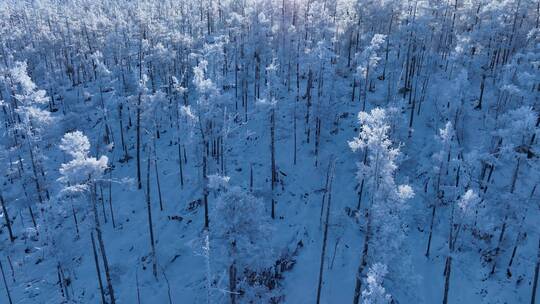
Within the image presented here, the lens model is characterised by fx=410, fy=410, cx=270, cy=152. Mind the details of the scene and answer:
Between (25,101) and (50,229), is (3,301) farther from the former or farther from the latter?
(25,101)

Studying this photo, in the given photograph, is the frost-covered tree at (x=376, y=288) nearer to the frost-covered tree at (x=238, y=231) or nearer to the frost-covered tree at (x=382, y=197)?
the frost-covered tree at (x=382, y=197)

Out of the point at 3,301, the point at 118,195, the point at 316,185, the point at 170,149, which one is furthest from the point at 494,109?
the point at 3,301

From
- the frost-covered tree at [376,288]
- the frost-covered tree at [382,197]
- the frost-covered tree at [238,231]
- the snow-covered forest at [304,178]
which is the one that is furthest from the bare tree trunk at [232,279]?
the frost-covered tree at [382,197]

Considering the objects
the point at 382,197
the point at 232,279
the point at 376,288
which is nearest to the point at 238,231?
the point at 232,279

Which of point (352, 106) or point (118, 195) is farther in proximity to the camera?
point (352, 106)

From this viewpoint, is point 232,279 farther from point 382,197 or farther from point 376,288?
point 382,197

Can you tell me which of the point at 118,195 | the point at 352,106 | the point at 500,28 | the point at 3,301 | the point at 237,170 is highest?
the point at 500,28

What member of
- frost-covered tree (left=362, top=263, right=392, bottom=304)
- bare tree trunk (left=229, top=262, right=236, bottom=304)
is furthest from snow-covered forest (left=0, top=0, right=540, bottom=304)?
bare tree trunk (left=229, top=262, right=236, bottom=304)

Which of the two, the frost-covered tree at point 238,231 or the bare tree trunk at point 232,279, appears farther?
the bare tree trunk at point 232,279
